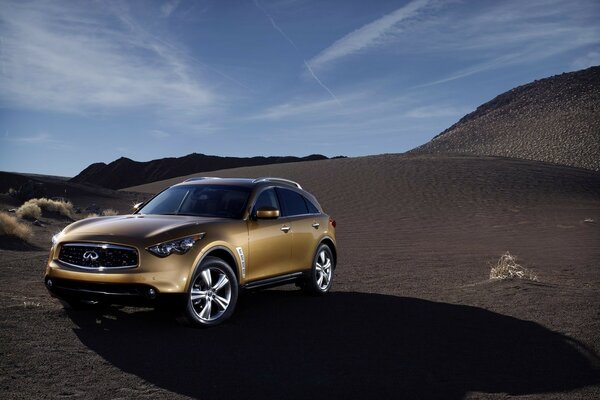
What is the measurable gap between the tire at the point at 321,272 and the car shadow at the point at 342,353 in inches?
29.5

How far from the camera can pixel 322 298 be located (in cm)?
1017

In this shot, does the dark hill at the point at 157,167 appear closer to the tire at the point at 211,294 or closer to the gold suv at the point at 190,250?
the gold suv at the point at 190,250

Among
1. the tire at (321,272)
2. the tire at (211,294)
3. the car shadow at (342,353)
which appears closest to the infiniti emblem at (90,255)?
the car shadow at (342,353)

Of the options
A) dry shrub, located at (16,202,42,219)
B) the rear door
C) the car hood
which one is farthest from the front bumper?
dry shrub, located at (16,202,42,219)

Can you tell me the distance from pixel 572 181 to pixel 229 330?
4814 cm

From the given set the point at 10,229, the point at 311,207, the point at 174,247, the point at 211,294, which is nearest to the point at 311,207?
the point at 311,207

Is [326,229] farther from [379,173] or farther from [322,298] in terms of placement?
[379,173]

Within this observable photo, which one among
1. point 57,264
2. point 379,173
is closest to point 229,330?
point 57,264

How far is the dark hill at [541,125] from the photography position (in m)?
107

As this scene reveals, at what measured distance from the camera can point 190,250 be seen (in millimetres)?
7336

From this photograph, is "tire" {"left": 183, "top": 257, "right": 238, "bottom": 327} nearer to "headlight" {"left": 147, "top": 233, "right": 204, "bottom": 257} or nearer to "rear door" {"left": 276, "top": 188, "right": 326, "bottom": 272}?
"headlight" {"left": 147, "top": 233, "right": 204, "bottom": 257}

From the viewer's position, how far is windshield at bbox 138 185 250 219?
8.64m

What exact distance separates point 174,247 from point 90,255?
0.95 metres

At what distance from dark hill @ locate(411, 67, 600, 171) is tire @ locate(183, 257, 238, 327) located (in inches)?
3843
